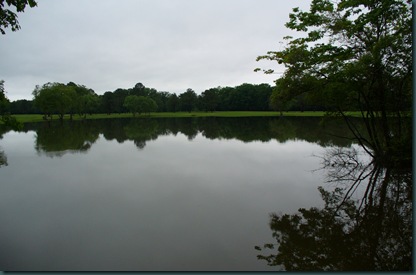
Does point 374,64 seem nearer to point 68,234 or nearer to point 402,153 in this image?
point 402,153

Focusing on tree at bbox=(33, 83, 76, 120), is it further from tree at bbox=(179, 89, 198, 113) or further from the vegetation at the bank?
the vegetation at the bank

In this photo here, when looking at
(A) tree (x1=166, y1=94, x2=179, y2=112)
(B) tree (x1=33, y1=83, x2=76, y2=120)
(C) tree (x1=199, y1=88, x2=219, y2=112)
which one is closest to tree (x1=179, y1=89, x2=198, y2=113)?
(A) tree (x1=166, y1=94, x2=179, y2=112)

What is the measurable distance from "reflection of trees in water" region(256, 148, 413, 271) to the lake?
471mm

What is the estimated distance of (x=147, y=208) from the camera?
8641 mm

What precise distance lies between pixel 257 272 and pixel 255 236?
1.55m

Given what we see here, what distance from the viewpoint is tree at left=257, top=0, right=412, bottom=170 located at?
10227 mm

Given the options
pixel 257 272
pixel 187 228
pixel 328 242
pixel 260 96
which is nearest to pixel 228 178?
pixel 187 228

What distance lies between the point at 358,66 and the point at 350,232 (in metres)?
Answer: 6.52

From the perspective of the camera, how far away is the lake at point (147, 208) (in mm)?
5910

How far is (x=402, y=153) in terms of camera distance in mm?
11438

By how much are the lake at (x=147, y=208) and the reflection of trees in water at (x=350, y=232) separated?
471 mm

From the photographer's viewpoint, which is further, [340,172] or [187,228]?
[340,172]

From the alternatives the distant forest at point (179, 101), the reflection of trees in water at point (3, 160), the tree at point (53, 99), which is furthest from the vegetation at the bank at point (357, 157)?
the distant forest at point (179, 101)

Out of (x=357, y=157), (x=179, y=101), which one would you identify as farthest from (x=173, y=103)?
(x=357, y=157)
